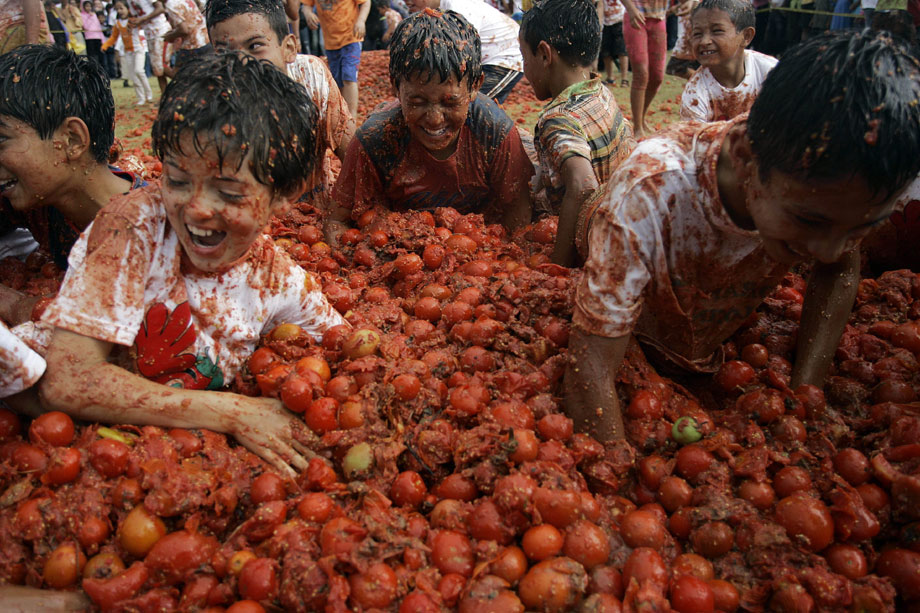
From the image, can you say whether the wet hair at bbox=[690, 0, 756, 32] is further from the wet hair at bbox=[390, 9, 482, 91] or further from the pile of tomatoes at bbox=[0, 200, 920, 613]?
the pile of tomatoes at bbox=[0, 200, 920, 613]

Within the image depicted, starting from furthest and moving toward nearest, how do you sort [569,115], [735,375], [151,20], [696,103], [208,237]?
[151,20] → [696,103] → [569,115] → [735,375] → [208,237]

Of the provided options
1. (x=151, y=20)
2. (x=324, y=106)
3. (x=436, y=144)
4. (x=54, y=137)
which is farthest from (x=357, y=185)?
(x=151, y=20)

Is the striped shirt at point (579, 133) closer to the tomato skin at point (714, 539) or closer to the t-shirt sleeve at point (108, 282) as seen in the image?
the tomato skin at point (714, 539)

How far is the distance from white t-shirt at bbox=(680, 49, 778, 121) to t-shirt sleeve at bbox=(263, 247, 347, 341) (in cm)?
392

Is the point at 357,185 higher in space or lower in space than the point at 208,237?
lower

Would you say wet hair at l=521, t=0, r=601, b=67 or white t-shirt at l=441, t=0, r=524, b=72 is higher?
wet hair at l=521, t=0, r=601, b=67

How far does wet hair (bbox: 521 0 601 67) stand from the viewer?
4.19 metres

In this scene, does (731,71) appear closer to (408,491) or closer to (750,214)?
(750,214)

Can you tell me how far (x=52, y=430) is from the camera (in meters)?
2.15

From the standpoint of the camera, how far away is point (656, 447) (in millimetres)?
2400

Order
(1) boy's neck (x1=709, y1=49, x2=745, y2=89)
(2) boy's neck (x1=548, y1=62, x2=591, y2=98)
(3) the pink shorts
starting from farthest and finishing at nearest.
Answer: (3) the pink shorts
(1) boy's neck (x1=709, y1=49, x2=745, y2=89)
(2) boy's neck (x1=548, y1=62, x2=591, y2=98)

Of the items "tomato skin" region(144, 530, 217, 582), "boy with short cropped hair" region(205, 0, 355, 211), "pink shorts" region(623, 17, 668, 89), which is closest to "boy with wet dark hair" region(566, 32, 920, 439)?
"tomato skin" region(144, 530, 217, 582)

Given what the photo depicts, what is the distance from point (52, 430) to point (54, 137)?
4.54 feet

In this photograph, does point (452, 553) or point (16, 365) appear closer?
point (452, 553)
